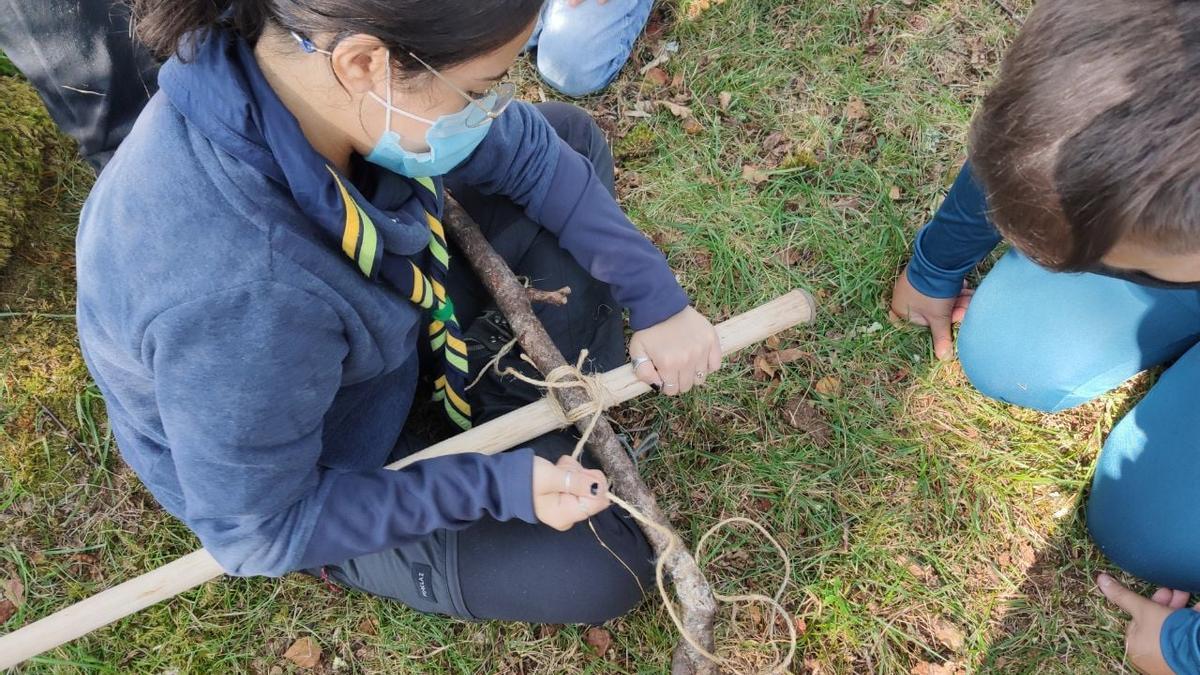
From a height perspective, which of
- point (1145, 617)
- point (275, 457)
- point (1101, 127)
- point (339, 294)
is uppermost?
point (1101, 127)

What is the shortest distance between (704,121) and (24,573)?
2.75 metres

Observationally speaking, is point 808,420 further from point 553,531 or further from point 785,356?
point 553,531

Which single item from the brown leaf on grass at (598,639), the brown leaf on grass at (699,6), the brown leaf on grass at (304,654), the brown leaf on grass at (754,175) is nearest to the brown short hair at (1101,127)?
the brown leaf on grass at (754,175)

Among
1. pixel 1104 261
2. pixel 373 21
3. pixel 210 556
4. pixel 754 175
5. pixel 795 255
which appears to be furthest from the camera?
pixel 754 175

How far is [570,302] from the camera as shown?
2408mm

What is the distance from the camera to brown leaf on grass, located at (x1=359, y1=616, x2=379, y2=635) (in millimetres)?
2471

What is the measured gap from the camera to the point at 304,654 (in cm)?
246

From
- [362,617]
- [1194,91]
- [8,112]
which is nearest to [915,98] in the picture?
[1194,91]

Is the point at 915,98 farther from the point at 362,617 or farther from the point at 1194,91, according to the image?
the point at 362,617

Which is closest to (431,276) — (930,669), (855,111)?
(930,669)

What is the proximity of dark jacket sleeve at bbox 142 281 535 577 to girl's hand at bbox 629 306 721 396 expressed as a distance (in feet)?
1.59

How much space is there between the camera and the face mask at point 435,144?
152cm

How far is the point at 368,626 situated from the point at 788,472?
4.54ft

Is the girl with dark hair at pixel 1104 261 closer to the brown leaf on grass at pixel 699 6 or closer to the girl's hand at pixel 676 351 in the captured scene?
the girl's hand at pixel 676 351
